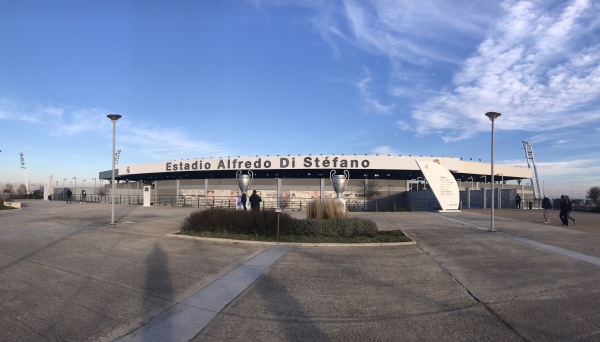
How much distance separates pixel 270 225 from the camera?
1388 centimetres

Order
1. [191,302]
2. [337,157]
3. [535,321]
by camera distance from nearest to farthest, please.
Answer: [535,321]
[191,302]
[337,157]

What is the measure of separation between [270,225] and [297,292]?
7.16 m

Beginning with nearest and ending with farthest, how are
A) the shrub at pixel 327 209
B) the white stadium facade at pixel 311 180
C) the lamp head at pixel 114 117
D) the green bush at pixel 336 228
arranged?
the green bush at pixel 336 228
the shrub at pixel 327 209
the lamp head at pixel 114 117
the white stadium facade at pixel 311 180

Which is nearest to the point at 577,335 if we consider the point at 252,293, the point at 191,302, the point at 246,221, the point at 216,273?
the point at 252,293

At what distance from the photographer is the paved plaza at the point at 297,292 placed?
4.99 m

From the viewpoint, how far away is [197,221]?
573 inches

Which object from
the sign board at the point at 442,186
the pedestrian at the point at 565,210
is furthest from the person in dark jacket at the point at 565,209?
the sign board at the point at 442,186

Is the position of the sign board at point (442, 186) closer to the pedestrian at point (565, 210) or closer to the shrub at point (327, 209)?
the pedestrian at point (565, 210)

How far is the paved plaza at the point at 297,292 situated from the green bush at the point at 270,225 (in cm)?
205

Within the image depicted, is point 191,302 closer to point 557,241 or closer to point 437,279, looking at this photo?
point 437,279

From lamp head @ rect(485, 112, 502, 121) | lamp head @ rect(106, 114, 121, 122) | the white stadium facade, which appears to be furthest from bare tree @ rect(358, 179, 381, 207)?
lamp head @ rect(106, 114, 121, 122)

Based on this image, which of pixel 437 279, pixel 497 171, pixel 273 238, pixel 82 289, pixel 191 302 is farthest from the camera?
pixel 497 171

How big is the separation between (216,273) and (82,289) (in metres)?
2.41

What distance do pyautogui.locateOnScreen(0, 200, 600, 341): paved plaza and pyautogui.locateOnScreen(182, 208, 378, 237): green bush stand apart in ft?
6.73
